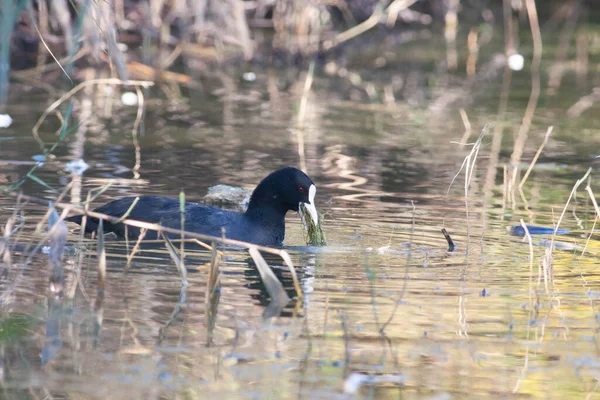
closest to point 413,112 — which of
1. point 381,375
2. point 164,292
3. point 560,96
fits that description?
point 560,96

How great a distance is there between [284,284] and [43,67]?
30.6 feet

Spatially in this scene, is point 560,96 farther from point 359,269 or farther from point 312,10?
point 359,269

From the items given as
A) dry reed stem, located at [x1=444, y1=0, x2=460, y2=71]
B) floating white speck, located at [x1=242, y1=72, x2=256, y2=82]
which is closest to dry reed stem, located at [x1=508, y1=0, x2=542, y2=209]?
dry reed stem, located at [x1=444, y1=0, x2=460, y2=71]

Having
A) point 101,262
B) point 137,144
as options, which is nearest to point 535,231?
point 101,262

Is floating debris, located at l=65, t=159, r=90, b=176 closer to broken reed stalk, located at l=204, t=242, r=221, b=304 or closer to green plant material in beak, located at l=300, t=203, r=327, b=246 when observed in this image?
green plant material in beak, located at l=300, t=203, r=327, b=246

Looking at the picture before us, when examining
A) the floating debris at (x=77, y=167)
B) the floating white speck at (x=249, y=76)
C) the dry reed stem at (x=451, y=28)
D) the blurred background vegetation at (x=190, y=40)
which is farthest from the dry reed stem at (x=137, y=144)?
the dry reed stem at (x=451, y=28)

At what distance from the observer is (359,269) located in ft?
19.6

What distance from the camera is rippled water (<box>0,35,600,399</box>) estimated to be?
4.05 metres

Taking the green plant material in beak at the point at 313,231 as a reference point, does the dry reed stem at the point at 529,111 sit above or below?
above

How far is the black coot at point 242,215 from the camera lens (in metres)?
6.57

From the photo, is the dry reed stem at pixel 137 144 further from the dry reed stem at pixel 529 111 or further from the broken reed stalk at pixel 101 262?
the broken reed stalk at pixel 101 262

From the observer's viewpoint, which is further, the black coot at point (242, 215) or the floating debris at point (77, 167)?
the floating debris at point (77, 167)

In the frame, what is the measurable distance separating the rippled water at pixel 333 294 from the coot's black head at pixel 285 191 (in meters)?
0.26

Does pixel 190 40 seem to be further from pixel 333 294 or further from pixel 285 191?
pixel 333 294
